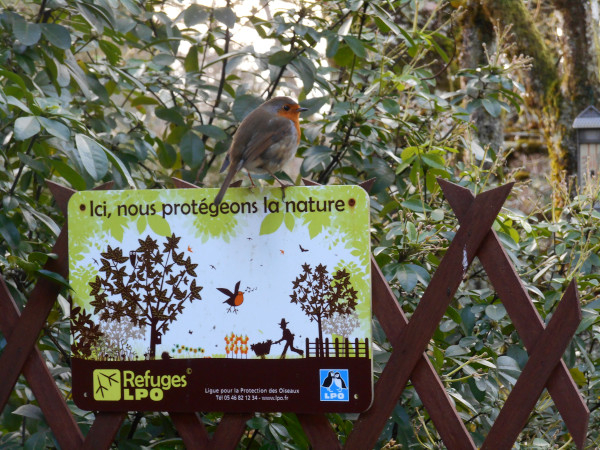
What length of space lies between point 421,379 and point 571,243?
883 mm

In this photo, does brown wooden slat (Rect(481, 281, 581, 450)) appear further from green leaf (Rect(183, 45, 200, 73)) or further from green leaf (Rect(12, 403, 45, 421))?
green leaf (Rect(183, 45, 200, 73))

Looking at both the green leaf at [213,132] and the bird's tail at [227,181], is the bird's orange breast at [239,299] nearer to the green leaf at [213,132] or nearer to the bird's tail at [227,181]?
the bird's tail at [227,181]

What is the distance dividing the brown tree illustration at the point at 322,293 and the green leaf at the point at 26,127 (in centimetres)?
86

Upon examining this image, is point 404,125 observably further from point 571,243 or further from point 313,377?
point 313,377

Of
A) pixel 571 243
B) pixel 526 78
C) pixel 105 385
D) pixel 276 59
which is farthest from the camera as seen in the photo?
pixel 526 78

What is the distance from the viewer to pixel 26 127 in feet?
6.86

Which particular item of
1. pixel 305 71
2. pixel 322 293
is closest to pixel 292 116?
pixel 305 71

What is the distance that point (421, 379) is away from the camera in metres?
2.05

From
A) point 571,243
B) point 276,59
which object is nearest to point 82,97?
point 276,59

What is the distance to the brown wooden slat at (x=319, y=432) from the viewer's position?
2.09 m

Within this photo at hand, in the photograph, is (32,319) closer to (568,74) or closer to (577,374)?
(577,374)

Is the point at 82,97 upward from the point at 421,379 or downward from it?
upward

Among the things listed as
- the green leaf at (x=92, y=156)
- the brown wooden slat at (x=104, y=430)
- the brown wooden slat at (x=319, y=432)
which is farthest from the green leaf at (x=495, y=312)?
the green leaf at (x=92, y=156)

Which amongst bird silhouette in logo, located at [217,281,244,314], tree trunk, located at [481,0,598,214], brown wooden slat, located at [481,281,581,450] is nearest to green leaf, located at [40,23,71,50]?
bird silhouette in logo, located at [217,281,244,314]
